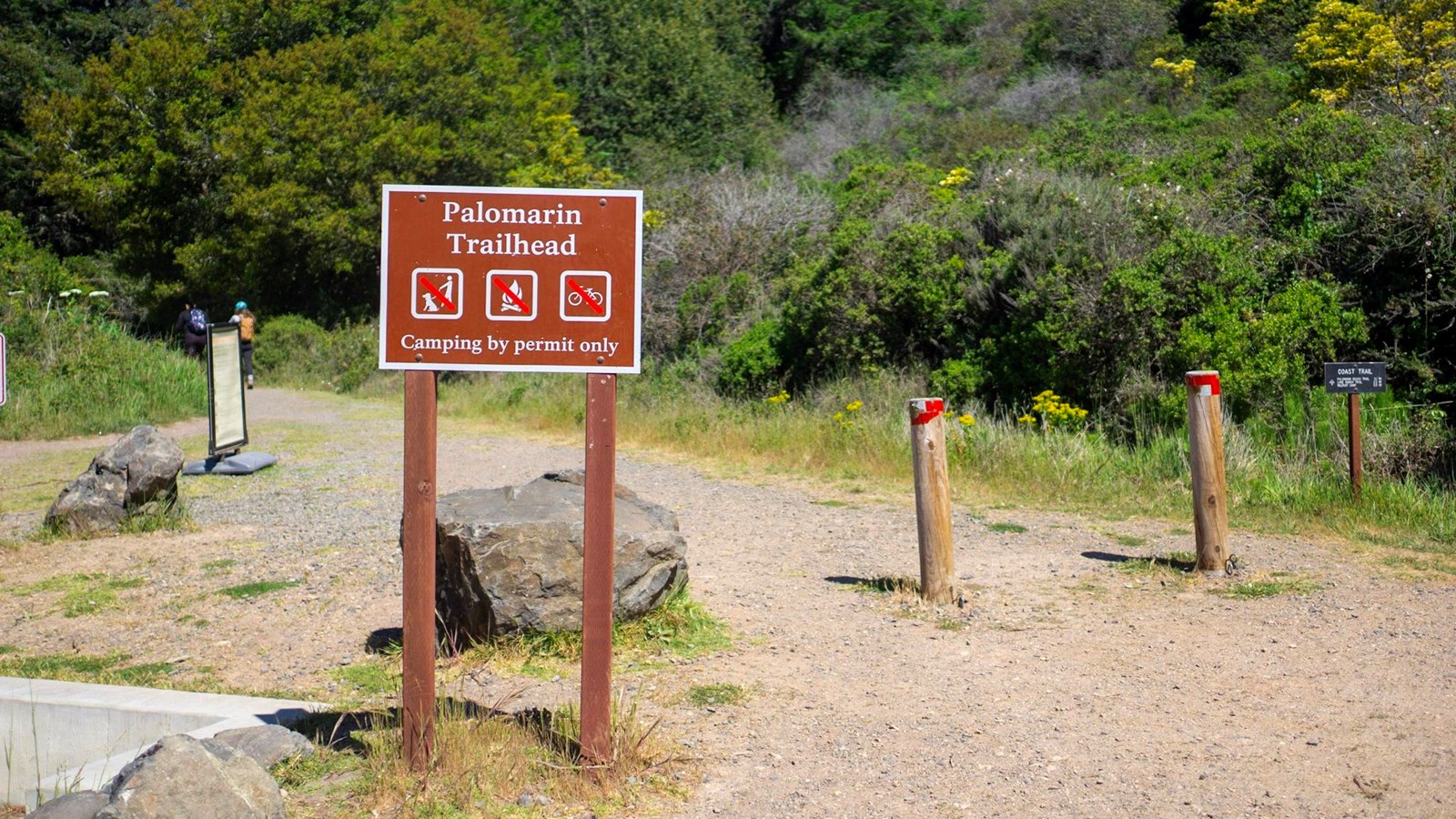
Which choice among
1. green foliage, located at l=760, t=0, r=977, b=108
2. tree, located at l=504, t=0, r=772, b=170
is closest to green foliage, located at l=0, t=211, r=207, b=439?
tree, located at l=504, t=0, r=772, b=170

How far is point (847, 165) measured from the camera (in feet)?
89.3

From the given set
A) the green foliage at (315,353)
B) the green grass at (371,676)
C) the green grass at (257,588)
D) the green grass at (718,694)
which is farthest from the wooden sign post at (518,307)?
the green foliage at (315,353)

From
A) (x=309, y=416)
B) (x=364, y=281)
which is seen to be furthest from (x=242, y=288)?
(x=309, y=416)

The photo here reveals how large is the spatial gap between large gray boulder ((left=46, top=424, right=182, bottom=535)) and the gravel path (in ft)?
0.90

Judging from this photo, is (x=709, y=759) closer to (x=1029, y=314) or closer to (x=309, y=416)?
(x=1029, y=314)

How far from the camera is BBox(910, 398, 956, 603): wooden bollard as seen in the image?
736 cm

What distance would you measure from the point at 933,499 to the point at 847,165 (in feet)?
67.8

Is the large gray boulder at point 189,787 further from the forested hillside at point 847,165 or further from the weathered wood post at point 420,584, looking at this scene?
the forested hillside at point 847,165

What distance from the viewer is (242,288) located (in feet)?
96.2

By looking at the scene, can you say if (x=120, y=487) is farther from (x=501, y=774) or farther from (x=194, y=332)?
(x=194, y=332)

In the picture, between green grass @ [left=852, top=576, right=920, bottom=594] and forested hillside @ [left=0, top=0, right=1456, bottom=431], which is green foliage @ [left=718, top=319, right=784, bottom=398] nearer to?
forested hillside @ [left=0, top=0, right=1456, bottom=431]

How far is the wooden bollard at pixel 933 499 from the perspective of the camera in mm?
7363

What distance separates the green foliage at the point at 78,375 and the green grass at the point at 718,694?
42.8ft

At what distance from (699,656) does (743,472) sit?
653cm
